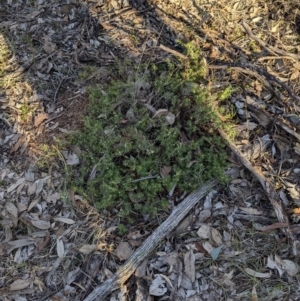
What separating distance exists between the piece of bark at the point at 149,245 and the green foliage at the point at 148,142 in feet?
0.27

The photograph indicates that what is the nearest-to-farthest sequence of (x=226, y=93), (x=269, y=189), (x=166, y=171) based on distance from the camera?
1. (x=269, y=189)
2. (x=166, y=171)
3. (x=226, y=93)

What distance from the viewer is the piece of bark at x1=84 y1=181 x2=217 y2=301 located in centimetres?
296

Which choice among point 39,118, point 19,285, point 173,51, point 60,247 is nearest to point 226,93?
point 173,51

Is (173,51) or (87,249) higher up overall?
(173,51)

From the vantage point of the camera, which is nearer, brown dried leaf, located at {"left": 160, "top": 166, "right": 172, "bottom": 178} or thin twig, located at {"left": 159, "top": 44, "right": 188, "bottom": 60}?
brown dried leaf, located at {"left": 160, "top": 166, "right": 172, "bottom": 178}

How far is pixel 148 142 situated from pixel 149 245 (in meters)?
0.78

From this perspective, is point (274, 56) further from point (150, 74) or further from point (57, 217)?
point (57, 217)

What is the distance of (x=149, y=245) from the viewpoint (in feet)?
10.0

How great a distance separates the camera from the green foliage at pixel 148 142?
3.19 m

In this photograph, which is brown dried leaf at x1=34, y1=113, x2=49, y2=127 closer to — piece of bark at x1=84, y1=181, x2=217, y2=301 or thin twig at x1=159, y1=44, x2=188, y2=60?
thin twig at x1=159, y1=44, x2=188, y2=60

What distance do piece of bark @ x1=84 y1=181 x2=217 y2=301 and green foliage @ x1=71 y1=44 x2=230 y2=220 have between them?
8cm

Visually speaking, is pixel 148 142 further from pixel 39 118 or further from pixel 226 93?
pixel 39 118

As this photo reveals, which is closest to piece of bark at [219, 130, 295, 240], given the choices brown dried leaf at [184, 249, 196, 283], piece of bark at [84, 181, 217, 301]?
piece of bark at [84, 181, 217, 301]

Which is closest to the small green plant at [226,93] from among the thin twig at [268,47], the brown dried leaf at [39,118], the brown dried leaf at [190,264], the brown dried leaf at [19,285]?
the thin twig at [268,47]
